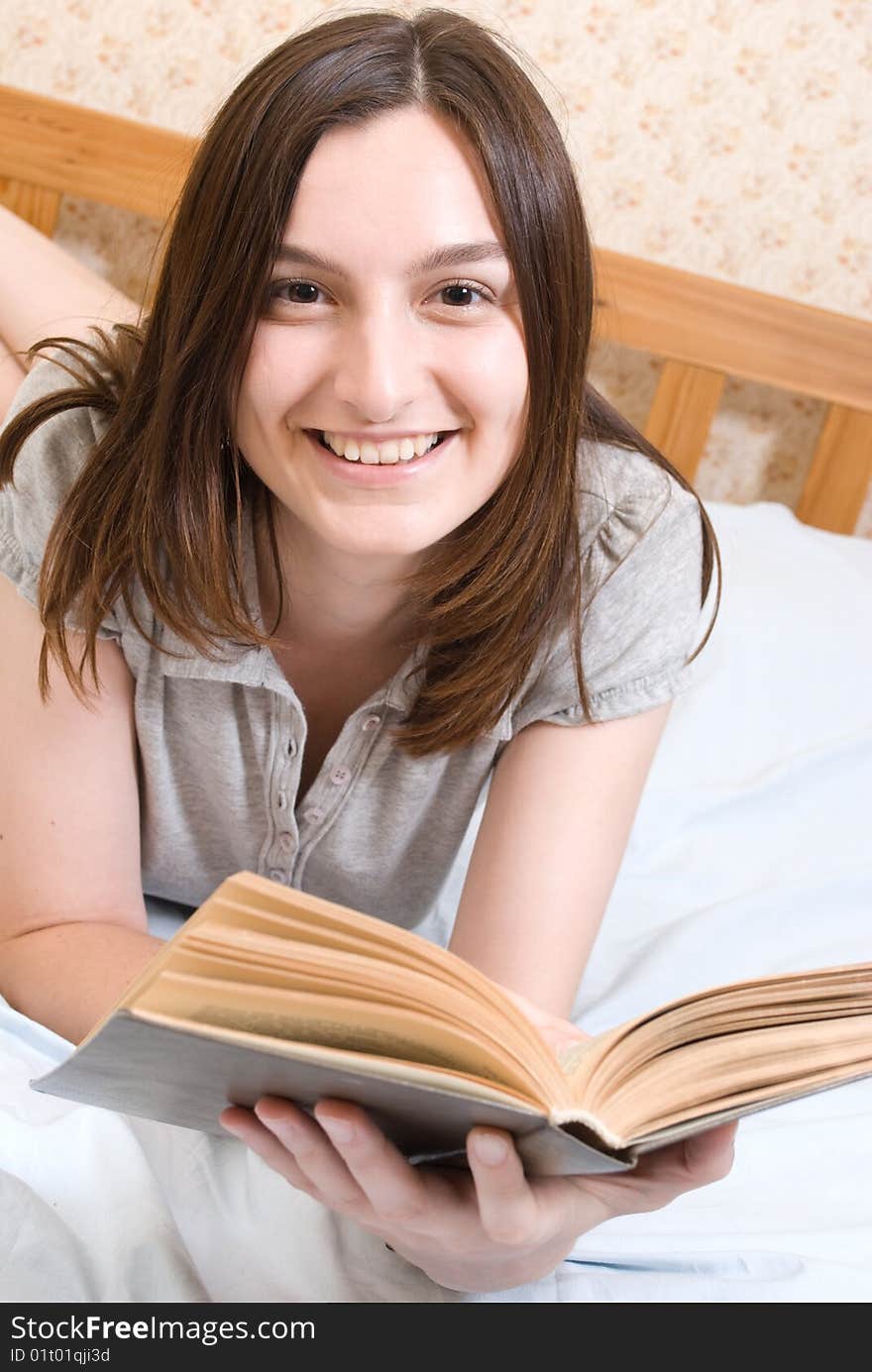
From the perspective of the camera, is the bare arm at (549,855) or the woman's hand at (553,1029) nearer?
the woman's hand at (553,1029)

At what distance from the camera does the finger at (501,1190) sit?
0.50 metres

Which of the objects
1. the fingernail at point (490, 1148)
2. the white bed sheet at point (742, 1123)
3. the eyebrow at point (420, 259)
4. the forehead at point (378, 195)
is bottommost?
the white bed sheet at point (742, 1123)

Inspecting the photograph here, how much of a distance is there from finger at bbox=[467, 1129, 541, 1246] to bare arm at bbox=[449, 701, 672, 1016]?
1.09 ft

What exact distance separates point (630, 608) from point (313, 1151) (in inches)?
20.2

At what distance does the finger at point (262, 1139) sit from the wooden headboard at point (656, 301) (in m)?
1.35

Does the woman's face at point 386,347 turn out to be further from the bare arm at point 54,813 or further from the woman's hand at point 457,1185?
the woman's hand at point 457,1185

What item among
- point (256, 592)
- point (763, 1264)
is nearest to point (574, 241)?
point (256, 592)

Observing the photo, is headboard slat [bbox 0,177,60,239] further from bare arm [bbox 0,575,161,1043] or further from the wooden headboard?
bare arm [bbox 0,575,161,1043]

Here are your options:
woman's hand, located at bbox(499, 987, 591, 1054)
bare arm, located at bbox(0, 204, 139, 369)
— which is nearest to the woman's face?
woman's hand, located at bbox(499, 987, 591, 1054)

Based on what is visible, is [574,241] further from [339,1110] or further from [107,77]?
[107,77]

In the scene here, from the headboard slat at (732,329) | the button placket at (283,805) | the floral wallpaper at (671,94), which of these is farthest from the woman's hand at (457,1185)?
the floral wallpaper at (671,94)

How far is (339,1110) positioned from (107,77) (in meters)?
1.67
